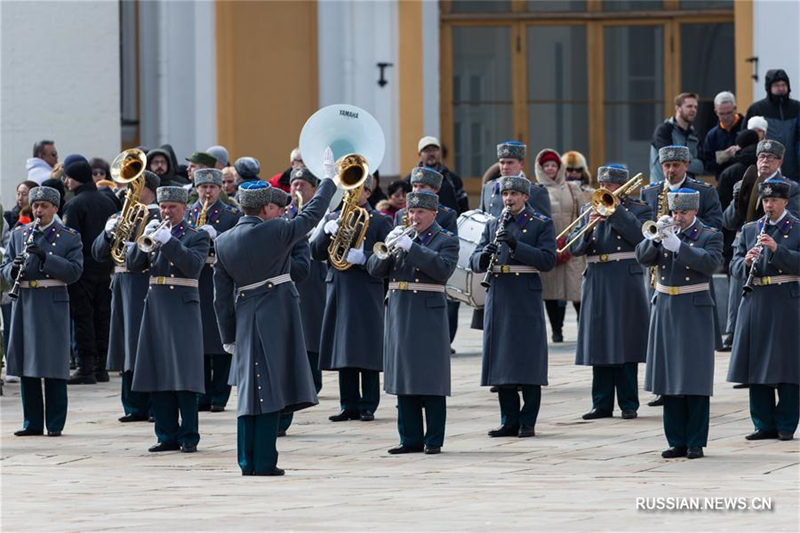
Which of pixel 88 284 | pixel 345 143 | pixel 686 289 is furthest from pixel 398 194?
pixel 686 289

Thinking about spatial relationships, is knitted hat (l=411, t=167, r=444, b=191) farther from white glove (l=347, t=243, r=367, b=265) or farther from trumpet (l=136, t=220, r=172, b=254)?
trumpet (l=136, t=220, r=172, b=254)

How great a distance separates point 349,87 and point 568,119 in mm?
2830

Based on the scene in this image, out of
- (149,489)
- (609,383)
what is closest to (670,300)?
(609,383)

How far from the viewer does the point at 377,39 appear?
21.5 m

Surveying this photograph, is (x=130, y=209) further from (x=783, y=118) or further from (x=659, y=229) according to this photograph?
(x=783, y=118)

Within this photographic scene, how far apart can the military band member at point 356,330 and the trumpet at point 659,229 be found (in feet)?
7.85

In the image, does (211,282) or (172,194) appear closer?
(172,194)

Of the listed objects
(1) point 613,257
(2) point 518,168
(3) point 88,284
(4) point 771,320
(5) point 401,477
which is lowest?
(5) point 401,477

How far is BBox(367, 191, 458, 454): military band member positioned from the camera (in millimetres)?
11391

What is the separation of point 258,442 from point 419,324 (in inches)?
56.1

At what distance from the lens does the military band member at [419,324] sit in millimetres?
11391

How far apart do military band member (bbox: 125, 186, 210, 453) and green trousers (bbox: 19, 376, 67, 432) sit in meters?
0.94

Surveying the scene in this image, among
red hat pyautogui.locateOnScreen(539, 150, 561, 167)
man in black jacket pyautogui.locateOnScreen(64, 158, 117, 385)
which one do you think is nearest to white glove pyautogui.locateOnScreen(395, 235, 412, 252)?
man in black jacket pyautogui.locateOnScreen(64, 158, 117, 385)

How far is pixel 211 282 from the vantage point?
13.6 meters
